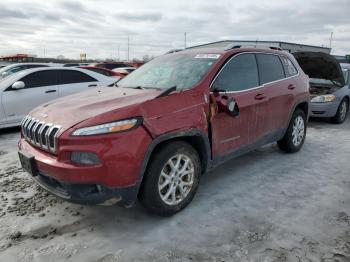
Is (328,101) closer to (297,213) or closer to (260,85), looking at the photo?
(260,85)

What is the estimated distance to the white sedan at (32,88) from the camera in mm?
7285

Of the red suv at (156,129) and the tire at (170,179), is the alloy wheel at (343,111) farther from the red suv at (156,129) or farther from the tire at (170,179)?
the tire at (170,179)

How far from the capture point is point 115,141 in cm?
294

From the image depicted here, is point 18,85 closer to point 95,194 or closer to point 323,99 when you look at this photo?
point 95,194

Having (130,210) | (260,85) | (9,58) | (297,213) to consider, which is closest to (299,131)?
(260,85)

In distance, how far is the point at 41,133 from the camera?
3.25 m

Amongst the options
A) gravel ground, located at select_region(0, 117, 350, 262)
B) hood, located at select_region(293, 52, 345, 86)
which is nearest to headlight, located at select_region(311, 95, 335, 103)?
hood, located at select_region(293, 52, 345, 86)

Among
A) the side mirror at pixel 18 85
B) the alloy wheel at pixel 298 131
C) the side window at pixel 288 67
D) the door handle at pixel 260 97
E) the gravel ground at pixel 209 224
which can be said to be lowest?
the gravel ground at pixel 209 224

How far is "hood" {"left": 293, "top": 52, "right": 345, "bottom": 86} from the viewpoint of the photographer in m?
9.22

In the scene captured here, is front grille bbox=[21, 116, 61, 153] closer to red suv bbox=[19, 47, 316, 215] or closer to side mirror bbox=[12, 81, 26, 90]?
red suv bbox=[19, 47, 316, 215]

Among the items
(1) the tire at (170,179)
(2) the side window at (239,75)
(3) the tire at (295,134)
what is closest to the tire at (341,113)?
(3) the tire at (295,134)

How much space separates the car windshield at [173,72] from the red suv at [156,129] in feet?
0.05

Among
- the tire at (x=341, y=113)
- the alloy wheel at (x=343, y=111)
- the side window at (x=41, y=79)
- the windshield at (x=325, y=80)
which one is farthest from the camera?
the windshield at (x=325, y=80)

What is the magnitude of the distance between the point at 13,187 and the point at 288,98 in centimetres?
400
